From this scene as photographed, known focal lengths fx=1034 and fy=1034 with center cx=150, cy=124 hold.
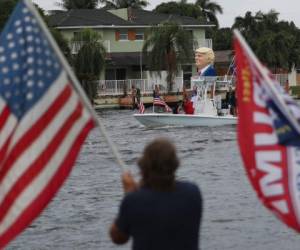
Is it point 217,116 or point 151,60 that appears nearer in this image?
point 217,116

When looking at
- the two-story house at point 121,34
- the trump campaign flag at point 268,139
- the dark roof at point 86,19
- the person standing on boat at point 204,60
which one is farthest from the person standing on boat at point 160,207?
the dark roof at point 86,19

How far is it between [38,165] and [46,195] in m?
0.21

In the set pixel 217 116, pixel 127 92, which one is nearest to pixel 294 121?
pixel 217 116

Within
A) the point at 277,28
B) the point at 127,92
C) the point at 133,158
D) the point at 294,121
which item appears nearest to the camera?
the point at 294,121

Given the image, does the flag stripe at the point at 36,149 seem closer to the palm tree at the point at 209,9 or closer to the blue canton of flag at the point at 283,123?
the blue canton of flag at the point at 283,123

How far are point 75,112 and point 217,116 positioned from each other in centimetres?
3461

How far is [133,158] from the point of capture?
28.8 m

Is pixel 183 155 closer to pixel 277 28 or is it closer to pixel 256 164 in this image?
pixel 256 164

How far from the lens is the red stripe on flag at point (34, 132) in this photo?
6844 millimetres

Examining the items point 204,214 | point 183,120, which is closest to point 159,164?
point 204,214

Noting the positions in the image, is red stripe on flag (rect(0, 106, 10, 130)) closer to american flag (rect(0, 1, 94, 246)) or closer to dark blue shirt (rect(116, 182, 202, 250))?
american flag (rect(0, 1, 94, 246))

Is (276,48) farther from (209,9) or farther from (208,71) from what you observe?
(208,71)

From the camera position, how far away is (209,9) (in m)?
127

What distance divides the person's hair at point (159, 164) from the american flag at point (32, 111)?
136cm
